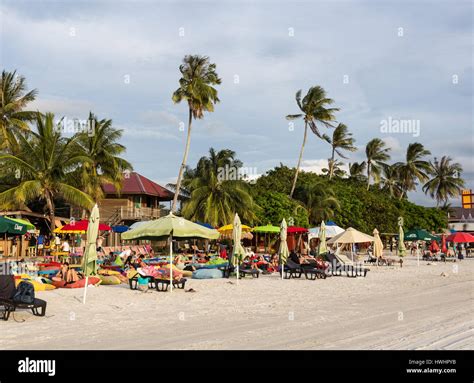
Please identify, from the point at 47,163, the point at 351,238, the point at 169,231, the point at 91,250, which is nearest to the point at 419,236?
the point at 351,238

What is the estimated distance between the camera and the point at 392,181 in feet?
217

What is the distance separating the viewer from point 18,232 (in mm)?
18891

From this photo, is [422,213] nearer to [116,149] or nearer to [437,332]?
[116,149]

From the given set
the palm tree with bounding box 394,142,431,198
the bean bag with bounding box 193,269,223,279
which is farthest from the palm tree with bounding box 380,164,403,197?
the bean bag with bounding box 193,269,223,279

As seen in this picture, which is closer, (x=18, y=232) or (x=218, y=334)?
(x=218, y=334)

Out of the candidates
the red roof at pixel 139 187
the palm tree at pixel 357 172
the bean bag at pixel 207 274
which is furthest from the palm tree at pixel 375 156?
the bean bag at pixel 207 274

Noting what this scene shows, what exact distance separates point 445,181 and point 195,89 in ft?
150

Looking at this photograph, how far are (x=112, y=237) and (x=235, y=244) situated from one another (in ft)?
78.1

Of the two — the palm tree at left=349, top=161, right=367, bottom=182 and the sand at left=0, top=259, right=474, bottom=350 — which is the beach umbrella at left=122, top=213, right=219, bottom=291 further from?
the palm tree at left=349, top=161, right=367, bottom=182

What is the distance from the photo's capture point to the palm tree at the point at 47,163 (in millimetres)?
28969

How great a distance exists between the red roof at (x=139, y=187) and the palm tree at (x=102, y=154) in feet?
14.0

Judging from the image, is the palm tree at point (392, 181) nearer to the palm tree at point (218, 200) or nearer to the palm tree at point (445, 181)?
the palm tree at point (445, 181)

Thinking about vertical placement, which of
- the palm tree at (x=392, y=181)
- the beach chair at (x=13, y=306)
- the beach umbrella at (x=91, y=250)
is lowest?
the beach chair at (x=13, y=306)
